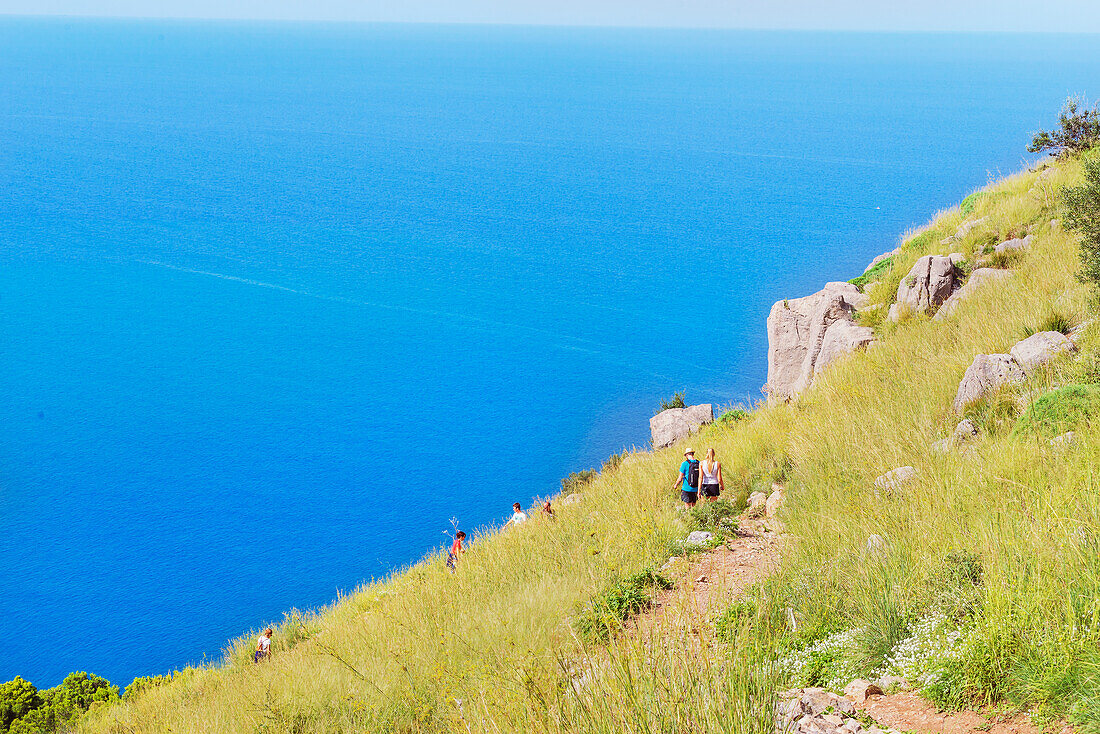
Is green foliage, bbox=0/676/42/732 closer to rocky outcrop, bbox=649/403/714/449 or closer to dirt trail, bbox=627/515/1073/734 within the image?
dirt trail, bbox=627/515/1073/734

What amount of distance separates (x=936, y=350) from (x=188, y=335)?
46.8 meters

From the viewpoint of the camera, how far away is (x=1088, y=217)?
8.61m

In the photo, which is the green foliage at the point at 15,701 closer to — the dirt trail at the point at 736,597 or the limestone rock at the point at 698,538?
the limestone rock at the point at 698,538

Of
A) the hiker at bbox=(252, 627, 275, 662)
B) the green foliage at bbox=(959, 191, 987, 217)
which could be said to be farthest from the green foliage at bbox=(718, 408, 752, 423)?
the hiker at bbox=(252, 627, 275, 662)

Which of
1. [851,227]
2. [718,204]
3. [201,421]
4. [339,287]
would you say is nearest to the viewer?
[201,421]

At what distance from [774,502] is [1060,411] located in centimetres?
263

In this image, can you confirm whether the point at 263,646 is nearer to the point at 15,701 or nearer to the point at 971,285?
the point at 15,701

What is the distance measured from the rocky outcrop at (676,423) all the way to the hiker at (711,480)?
9702mm

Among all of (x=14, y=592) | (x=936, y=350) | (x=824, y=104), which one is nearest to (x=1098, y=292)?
(x=936, y=350)

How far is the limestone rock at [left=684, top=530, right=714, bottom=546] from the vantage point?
7085 mm

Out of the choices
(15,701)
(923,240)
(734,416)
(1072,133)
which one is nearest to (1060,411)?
(734,416)

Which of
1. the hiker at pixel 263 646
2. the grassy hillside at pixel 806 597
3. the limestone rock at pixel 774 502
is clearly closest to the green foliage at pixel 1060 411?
the grassy hillside at pixel 806 597

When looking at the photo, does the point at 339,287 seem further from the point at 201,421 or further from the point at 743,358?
the point at 743,358

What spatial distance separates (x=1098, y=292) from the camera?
833cm
